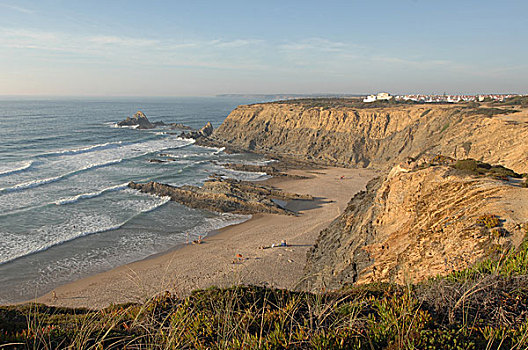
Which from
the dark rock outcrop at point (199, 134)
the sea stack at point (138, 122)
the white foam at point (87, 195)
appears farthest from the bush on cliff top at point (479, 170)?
the sea stack at point (138, 122)

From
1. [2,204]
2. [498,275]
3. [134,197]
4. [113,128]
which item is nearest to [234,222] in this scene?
[134,197]

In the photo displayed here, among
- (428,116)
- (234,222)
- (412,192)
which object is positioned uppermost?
(428,116)

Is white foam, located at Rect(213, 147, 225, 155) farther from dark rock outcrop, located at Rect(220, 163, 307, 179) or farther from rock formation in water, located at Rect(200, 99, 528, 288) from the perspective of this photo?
rock formation in water, located at Rect(200, 99, 528, 288)

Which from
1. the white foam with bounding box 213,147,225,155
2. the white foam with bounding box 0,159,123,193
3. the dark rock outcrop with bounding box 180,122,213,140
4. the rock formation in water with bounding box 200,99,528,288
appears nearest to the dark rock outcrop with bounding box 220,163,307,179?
the white foam with bounding box 213,147,225,155

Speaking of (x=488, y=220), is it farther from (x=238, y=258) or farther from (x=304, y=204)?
(x=304, y=204)

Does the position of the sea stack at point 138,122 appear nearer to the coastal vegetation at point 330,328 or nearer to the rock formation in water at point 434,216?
the rock formation in water at point 434,216

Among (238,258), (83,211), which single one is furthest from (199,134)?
(238,258)

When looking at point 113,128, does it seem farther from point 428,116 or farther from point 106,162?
point 428,116
